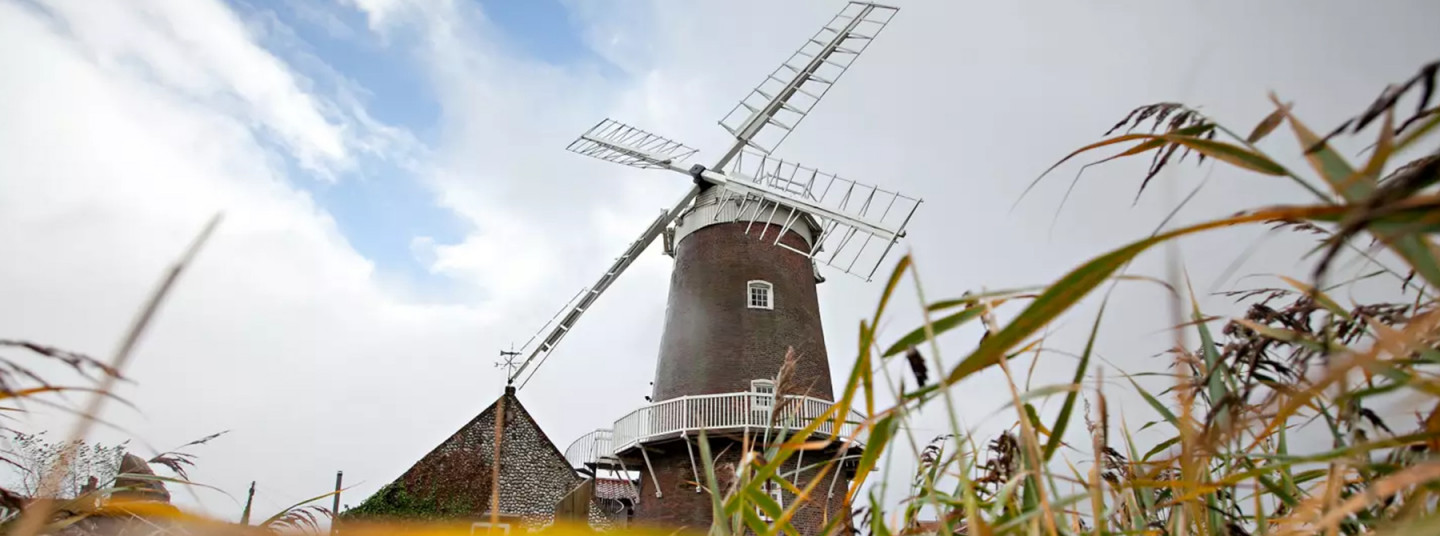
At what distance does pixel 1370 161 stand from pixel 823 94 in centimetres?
2380

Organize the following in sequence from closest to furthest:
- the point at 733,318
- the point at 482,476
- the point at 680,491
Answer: the point at 680,491 < the point at 733,318 < the point at 482,476

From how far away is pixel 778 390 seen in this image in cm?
142

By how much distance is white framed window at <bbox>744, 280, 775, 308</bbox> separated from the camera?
18.2 meters

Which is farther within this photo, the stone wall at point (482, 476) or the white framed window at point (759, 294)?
the stone wall at point (482, 476)

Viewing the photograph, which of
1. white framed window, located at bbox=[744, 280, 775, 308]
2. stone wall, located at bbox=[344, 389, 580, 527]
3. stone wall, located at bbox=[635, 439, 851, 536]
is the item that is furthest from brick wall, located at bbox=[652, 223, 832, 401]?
stone wall, located at bbox=[344, 389, 580, 527]

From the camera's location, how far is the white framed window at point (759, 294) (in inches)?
717

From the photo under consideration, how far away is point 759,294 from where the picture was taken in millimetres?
18453

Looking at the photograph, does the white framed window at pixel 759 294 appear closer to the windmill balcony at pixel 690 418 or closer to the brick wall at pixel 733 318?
the brick wall at pixel 733 318

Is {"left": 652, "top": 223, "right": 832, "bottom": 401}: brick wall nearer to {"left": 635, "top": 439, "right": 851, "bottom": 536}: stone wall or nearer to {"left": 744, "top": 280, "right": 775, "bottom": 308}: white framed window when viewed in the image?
{"left": 744, "top": 280, "right": 775, "bottom": 308}: white framed window

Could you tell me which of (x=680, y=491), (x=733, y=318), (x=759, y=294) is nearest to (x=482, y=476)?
(x=680, y=491)

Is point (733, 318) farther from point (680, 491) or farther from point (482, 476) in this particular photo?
point (482, 476)

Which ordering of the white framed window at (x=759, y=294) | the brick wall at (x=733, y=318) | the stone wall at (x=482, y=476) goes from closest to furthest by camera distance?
the brick wall at (x=733, y=318)
the white framed window at (x=759, y=294)
the stone wall at (x=482, y=476)

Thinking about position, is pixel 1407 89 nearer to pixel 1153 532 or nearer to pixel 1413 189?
pixel 1413 189

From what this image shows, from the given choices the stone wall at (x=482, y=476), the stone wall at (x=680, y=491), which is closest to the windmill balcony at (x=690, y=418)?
the stone wall at (x=680, y=491)
